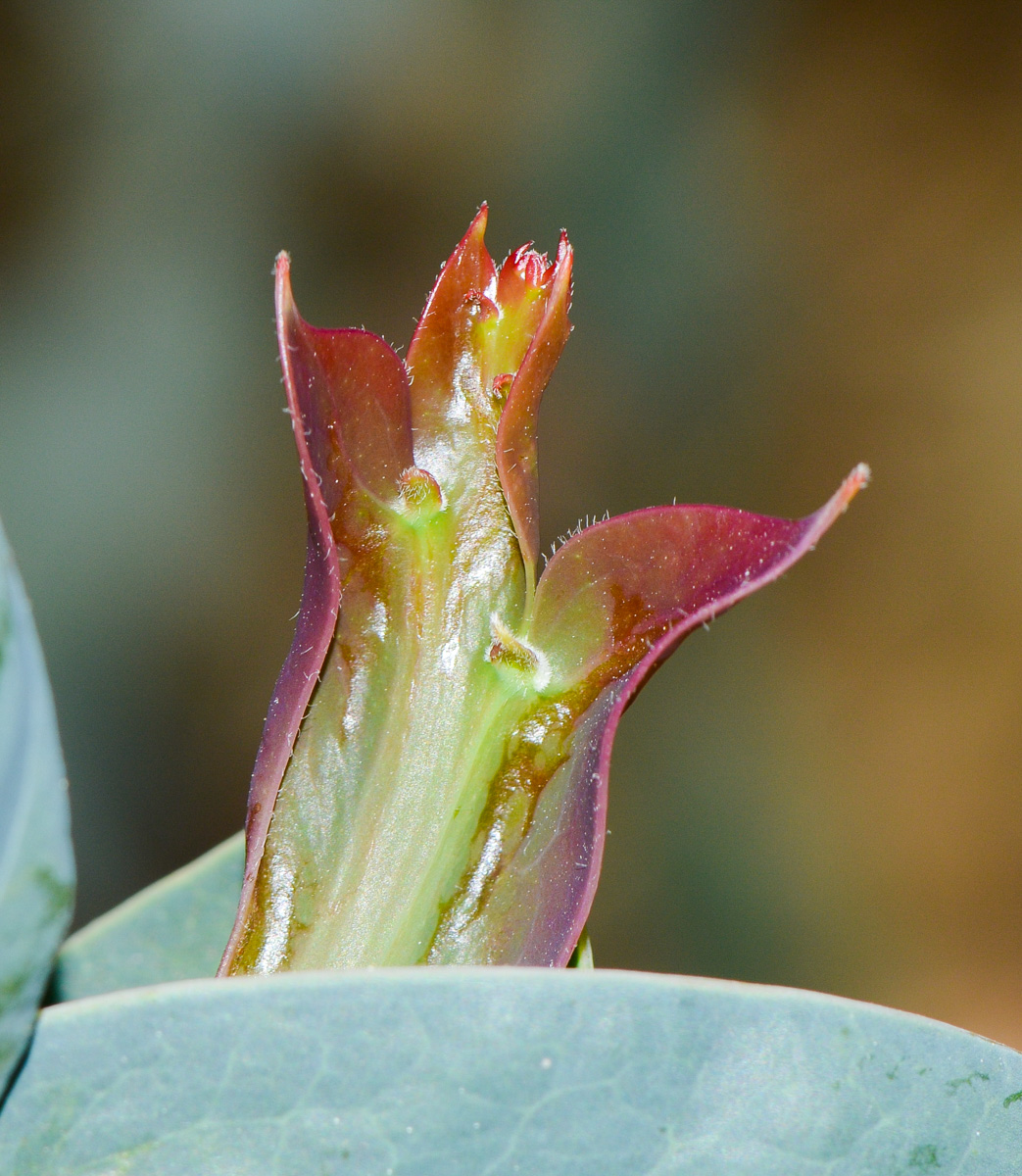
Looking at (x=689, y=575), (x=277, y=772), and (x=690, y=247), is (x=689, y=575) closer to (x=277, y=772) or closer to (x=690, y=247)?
(x=277, y=772)

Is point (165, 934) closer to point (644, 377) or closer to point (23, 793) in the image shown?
point (23, 793)

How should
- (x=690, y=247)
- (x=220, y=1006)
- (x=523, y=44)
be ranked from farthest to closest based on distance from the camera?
(x=690, y=247)
(x=523, y=44)
(x=220, y=1006)

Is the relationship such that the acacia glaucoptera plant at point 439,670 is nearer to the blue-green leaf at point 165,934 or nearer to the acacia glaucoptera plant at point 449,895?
the acacia glaucoptera plant at point 449,895

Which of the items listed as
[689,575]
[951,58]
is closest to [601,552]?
[689,575]

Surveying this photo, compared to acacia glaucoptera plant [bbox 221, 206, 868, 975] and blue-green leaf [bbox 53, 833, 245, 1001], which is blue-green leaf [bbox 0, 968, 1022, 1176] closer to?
acacia glaucoptera plant [bbox 221, 206, 868, 975]

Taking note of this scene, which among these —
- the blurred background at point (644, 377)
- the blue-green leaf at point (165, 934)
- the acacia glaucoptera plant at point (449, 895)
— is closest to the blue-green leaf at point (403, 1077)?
the acacia glaucoptera plant at point (449, 895)

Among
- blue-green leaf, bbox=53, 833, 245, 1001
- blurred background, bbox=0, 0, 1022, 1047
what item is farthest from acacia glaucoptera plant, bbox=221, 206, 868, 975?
blurred background, bbox=0, 0, 1022, 1047

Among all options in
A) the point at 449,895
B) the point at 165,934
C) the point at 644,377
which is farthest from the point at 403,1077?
the point at 644,377
